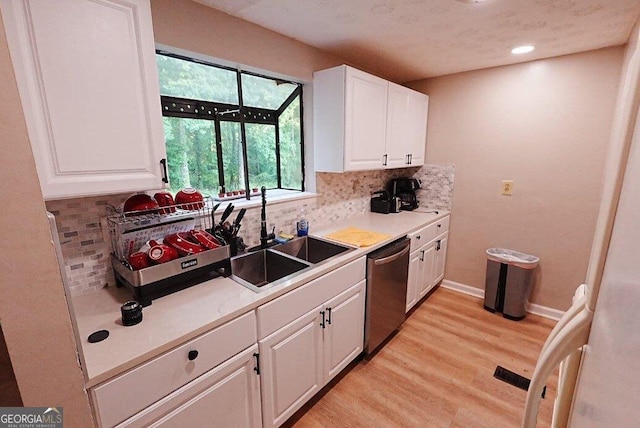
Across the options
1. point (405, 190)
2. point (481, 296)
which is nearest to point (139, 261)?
point (405, 190)

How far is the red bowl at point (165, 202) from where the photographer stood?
137 cm

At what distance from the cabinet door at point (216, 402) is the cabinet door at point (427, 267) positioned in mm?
1860

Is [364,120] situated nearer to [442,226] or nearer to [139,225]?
[442,226]

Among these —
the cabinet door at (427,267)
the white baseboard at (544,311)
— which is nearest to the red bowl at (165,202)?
the cabinet door at (427,267)

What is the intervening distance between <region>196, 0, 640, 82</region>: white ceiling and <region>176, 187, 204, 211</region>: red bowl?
101 cm

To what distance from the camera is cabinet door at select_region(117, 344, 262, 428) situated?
1.00m

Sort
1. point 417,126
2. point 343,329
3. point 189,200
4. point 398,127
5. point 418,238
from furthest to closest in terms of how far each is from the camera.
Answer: point 417,126 < point 398,127 < point 418,238 < point 343,329 < point 189,200

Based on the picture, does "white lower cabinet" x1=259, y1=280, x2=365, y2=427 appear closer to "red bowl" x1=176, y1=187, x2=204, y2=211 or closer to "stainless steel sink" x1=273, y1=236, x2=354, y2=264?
"stainless steel sink" x1=273, y1=236, x2=354, y2=264

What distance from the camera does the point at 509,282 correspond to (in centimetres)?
255

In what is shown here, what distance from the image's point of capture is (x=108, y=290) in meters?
1.33

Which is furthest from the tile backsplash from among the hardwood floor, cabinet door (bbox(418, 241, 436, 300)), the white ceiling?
the hardwood floor

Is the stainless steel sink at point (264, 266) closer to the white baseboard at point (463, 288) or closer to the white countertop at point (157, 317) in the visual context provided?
the white countertop at point (157, 317)

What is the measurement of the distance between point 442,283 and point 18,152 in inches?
136

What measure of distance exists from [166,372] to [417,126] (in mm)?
2856
